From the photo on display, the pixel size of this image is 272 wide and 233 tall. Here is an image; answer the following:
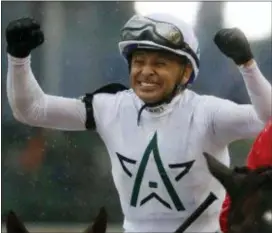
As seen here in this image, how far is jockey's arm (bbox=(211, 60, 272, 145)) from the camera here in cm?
76

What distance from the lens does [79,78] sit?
2.95ft

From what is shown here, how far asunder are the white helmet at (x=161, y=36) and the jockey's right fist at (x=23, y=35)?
10 centimetres

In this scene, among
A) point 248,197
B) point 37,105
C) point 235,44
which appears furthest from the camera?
point 37,105

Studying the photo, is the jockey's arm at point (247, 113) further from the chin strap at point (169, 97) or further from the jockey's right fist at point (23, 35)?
the jockey's right fist at point (23, 35)

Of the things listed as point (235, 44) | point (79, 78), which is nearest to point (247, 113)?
point (235, 44)

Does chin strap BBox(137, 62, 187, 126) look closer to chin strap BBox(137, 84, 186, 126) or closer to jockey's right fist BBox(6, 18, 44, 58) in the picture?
chin strap BBox(137, 84, 186, 126)

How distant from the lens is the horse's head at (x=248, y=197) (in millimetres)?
601

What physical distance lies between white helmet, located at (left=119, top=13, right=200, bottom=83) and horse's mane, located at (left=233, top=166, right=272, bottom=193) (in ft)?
0.63

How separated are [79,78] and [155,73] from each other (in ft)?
0.47

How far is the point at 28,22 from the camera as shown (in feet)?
2.47

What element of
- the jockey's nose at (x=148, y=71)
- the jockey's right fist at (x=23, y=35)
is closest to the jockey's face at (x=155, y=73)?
the jockey's nose at (x=148, y=71)

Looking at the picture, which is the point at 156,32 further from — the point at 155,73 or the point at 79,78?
the point at 79,78

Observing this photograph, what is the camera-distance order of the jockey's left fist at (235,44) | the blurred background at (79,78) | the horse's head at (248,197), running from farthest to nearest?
1. the blurred background at (79,78)
2. the jockey's left fist at (235,44)
3. the horse's head at (248,197)

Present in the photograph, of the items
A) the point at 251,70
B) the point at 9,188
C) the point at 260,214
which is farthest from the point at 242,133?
the point at 9,188
